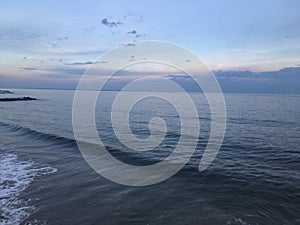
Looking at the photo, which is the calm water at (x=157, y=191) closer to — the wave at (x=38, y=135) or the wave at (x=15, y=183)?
the wave at (x=15, y=183)

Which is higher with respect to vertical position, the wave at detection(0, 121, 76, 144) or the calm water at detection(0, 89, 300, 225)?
the wave at detection(0, 121, 76, 144)

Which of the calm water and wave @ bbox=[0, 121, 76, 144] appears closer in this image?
the calm water

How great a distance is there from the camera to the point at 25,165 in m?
19.0

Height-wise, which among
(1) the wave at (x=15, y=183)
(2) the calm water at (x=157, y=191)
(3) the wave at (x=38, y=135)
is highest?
(3) the wave at (x=38, y=135)

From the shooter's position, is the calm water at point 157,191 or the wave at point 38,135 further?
the wave at point 38,135

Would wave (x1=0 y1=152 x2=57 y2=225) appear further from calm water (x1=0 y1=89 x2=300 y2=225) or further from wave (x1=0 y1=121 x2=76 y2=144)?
wave (x1=0 y1=121 x2=76 y2=144)

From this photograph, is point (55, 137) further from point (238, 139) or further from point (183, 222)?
point (183, 222)

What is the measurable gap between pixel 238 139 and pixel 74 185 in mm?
18833

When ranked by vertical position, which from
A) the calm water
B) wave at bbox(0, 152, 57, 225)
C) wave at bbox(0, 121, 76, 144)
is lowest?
the calm water

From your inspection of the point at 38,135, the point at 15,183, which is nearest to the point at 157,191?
the point at 15,183

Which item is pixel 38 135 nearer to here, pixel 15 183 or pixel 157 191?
pixel 15 183

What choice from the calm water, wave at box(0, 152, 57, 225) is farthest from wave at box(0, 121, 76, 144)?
wave at box(0, 152, 57, 225)

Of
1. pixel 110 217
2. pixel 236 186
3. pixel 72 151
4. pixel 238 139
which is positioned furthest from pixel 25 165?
pixel 238 139

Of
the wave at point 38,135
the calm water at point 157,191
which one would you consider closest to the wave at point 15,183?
the calm water at point 157,191
